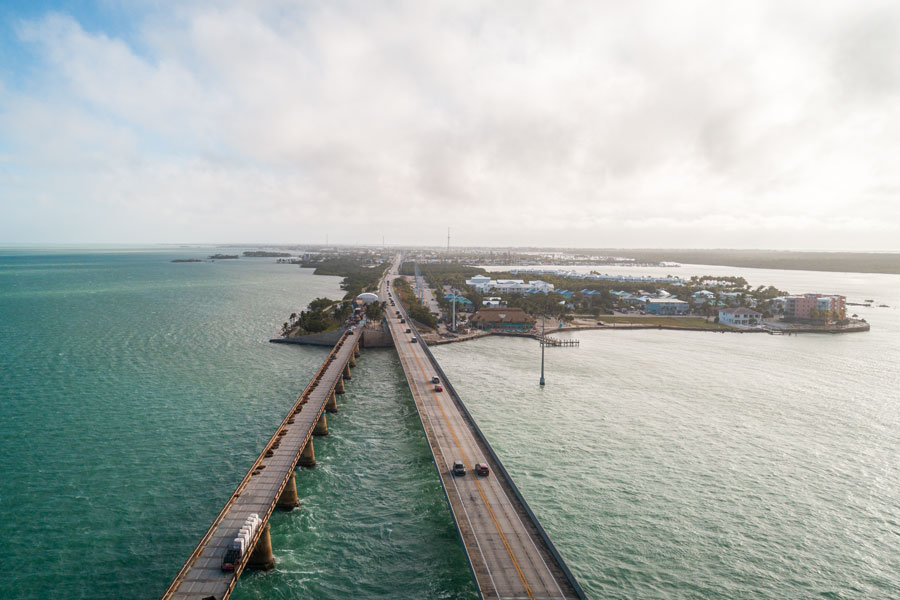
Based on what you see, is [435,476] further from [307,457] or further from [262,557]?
[262,557]

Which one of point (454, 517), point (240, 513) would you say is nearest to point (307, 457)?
point (240, 513)

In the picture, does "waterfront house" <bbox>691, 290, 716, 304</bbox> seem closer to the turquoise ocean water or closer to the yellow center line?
the turquoise ocean water

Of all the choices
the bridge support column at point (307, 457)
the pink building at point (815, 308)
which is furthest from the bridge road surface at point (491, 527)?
the pink building at point (815, 308)

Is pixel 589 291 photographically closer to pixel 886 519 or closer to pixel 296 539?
pixel 886 519

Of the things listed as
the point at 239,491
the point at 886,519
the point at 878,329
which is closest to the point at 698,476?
the point at 886,519

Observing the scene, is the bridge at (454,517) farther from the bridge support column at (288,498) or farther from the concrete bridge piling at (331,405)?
the concrete bridge piling at (331,405)
